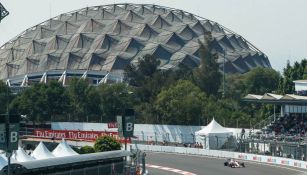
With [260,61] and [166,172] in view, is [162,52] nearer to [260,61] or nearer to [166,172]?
[260,61]

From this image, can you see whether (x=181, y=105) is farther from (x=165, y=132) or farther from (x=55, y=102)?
(x=55, y=102)

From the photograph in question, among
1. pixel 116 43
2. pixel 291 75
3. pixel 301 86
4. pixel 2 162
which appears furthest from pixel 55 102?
pixel 2 162

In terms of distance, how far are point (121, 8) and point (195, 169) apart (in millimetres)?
127734

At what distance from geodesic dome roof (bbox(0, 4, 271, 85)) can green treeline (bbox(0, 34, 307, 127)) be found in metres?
20.6

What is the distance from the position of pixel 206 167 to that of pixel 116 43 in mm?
101290

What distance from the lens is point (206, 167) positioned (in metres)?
64.2

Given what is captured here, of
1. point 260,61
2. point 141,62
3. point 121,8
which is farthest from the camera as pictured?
point 121,8

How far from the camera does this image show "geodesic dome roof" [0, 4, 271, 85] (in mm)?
156375

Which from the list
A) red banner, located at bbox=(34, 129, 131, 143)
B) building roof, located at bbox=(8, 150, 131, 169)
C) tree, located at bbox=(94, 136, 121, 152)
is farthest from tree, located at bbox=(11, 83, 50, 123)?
building roof, located at bbox=(8, 150, 131, 169)

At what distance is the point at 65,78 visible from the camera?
15025 cm

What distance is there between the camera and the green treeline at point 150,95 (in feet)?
343

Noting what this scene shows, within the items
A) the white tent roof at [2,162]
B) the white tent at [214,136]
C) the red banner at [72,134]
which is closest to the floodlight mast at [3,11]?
the red banner at [72,134]

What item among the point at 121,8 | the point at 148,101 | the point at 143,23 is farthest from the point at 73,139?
the point at 121,8

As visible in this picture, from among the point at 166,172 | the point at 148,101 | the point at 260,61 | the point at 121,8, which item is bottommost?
the point at 166,172
